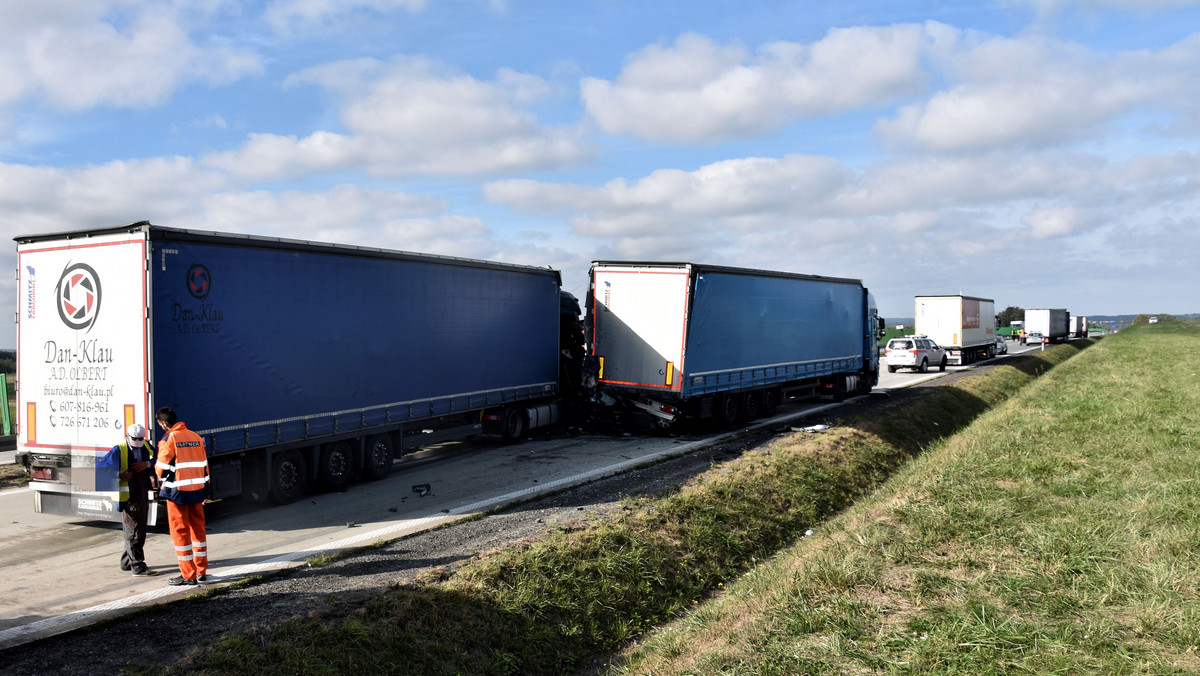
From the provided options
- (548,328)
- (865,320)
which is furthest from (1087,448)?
(865,320)

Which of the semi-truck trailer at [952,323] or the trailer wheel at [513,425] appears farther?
the semi-truck trailer at [952,323]

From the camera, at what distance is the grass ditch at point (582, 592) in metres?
6.95

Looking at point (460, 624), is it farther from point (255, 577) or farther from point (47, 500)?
point (47, 500)

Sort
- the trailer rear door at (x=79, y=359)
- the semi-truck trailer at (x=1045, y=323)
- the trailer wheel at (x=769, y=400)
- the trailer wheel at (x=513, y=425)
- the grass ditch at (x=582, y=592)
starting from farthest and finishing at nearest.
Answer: the semi-truck trailer at (x=1045, y=323) < the trailer wheel at (x=769, y=400) < the trailer wheel at (x=513, y=425) < the trailer rear door at (x=79, y=359) < the grass ditch at (x=582, y=592)

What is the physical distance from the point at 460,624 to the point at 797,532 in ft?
22.9

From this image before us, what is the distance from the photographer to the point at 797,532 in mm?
13047

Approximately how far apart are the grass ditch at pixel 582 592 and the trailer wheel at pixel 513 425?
219 inches

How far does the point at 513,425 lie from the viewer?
18.6m

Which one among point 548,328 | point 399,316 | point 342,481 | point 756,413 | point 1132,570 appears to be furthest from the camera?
point 756,413

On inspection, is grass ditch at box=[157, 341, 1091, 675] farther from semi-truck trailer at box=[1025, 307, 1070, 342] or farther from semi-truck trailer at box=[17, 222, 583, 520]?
semi-truck trailer at box=[1025, 307, 1070, 342]

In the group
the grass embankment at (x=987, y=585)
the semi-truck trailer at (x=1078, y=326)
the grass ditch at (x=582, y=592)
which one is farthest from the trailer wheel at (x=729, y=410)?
the semi-truck trailer at (x=1078, y=326)

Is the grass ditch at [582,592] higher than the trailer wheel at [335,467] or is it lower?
lower

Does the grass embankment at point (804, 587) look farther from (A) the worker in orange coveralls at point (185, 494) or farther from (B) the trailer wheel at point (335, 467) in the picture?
(B) the trailer wheel at point (335, 467)

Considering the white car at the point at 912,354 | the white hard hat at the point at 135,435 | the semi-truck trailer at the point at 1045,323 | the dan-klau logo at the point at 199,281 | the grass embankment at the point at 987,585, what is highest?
the dan-klau logo at the point at 199,281
